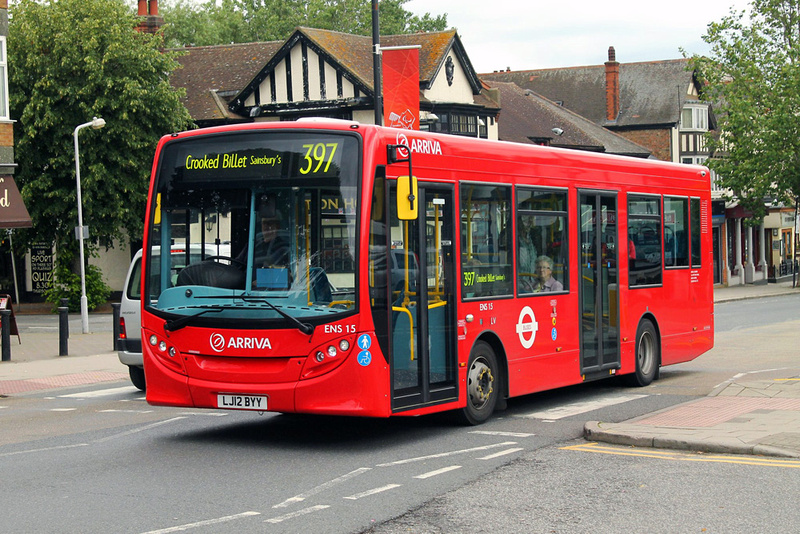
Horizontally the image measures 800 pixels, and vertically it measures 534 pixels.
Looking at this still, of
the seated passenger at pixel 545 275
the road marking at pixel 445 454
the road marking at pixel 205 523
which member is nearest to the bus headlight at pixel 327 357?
the road marking at pixel 445 454

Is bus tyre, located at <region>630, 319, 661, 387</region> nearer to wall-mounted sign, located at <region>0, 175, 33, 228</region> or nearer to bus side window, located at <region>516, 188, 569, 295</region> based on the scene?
bus side window, located at <region>516, 188, 569, 295</region>

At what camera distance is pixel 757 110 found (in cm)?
5409

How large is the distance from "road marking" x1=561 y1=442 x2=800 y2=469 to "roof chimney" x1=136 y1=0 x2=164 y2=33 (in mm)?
40322

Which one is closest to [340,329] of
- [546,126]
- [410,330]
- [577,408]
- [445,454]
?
[410,330]

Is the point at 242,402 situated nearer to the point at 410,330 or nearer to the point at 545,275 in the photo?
the point at 410,330

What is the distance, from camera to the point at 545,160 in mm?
12227

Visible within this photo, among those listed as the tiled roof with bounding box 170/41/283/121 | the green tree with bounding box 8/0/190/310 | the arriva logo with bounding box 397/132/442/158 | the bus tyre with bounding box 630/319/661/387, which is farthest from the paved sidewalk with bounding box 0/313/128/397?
the tiled roof with bounding box 170/41/283/121

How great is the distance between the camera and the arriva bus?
9.38 m

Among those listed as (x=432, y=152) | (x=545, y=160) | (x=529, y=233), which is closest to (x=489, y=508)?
(x=432, y=152)

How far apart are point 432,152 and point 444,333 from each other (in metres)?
1.73

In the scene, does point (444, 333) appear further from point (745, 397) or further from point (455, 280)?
point (745, 397)

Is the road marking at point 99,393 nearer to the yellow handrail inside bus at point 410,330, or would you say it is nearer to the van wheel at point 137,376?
the van wheel at point 137,376

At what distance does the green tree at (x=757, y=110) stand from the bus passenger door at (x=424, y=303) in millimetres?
45717

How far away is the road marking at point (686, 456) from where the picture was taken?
870 centimetres
